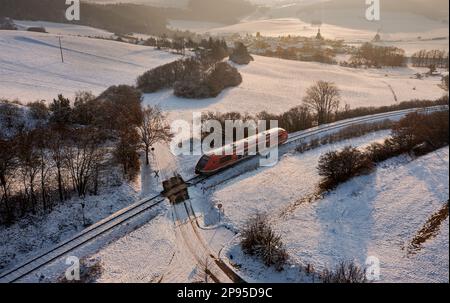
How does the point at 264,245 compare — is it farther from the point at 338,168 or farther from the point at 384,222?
the point at 338,168

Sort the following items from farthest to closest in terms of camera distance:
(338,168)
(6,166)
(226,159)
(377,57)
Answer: (377,57)
(226,159)
(338,168)
(6,166)

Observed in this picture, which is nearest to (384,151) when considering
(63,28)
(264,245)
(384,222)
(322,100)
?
(384,222)

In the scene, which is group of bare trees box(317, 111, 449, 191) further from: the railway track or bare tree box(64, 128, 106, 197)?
bare tree box(64, 128, 106, 197)

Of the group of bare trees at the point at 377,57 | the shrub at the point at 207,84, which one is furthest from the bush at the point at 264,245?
the group of bare trees at the point at 377,57

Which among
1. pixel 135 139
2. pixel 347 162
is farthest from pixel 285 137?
pixel 135 139

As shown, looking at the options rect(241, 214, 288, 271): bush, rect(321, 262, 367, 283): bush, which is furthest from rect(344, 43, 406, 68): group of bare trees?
rect(321, 262, 367, 283): bush
